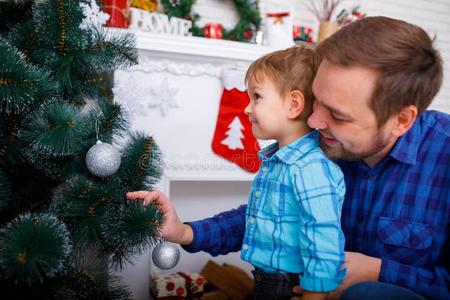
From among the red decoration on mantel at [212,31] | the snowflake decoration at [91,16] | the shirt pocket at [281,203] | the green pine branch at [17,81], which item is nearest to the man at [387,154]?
the shirt pocket at [281,203]

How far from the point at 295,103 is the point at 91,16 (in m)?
0.64

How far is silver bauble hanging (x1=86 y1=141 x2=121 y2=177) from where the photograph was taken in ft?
3.35

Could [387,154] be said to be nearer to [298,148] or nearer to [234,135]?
[298,148]

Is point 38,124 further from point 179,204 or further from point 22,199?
point 179,204

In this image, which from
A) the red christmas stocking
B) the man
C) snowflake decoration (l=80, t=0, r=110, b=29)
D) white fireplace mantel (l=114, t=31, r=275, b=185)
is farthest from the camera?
the red christmas stocking

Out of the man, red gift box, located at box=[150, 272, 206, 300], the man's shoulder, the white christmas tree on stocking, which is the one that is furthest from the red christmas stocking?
the man's shoulder

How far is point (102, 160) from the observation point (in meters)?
1.02

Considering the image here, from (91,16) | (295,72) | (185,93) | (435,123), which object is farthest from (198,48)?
(435,123)

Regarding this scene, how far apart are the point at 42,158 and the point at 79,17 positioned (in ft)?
1.23

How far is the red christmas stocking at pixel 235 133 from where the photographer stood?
2.08 m

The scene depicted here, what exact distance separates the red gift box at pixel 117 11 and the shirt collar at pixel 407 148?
1.25 meters

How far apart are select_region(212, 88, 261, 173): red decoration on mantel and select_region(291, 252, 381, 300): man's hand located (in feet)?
3.87

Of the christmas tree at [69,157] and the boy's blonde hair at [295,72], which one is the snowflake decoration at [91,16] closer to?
the christmas tree at [69,157]

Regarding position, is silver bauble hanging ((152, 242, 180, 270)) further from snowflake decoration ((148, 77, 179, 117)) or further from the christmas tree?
snowflake decoration ((148, 77, 179, 117))
